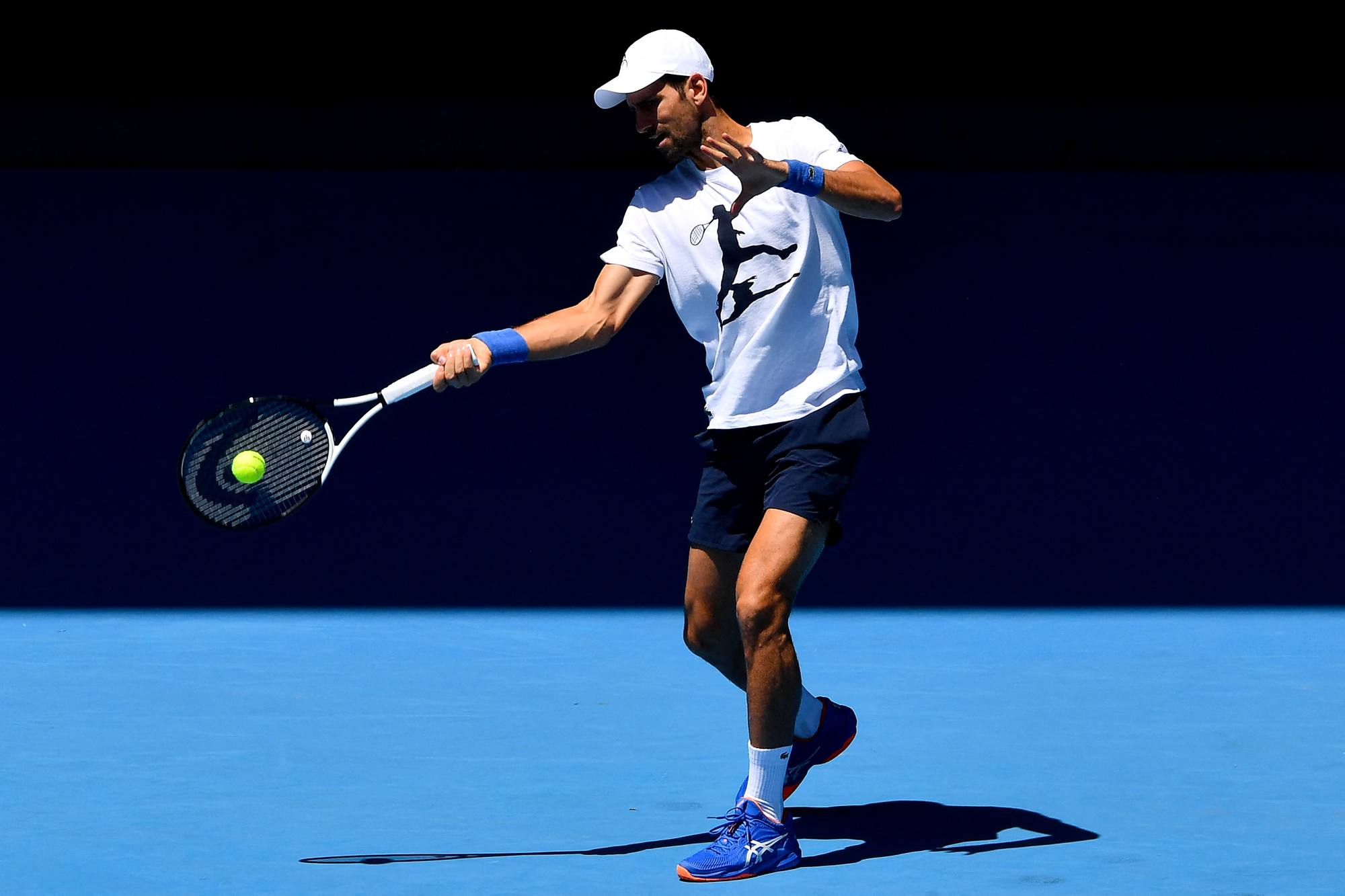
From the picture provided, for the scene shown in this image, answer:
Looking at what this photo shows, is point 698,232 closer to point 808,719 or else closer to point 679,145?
point 679,145

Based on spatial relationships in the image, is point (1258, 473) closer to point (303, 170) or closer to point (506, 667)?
point (506, 667)

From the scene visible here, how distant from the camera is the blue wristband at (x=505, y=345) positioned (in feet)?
12.8

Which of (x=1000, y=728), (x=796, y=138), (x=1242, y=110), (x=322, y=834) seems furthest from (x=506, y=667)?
(x=1242, y=110)

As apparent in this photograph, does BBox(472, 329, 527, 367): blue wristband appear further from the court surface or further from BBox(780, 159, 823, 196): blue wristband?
the court surface

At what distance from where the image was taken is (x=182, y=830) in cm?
388

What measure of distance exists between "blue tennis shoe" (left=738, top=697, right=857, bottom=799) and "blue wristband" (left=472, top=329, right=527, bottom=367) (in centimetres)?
99

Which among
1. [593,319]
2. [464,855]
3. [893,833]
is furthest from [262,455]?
[893,833]

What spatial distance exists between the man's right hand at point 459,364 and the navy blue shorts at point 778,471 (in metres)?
0.53

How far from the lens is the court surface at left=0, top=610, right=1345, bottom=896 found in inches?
143

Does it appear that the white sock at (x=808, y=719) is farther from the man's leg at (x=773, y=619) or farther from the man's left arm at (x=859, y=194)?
the man's left arm at (x=859, y=194)

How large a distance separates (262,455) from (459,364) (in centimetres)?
55

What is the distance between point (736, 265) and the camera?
13.0 feet

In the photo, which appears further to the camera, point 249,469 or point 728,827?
point 249,469

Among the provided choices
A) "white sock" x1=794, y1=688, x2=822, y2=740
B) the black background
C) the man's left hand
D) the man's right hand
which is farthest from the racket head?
the black background
